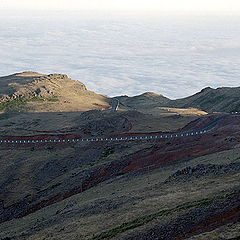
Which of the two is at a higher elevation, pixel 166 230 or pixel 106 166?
pixel 166 230

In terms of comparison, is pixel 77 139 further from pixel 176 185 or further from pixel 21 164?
pixel 176 185

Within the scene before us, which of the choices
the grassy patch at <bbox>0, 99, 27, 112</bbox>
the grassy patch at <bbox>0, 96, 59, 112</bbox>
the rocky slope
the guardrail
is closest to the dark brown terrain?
the guardrail

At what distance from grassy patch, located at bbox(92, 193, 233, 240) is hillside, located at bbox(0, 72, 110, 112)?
7797 centimetres

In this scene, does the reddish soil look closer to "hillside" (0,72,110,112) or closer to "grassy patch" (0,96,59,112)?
"hillside" (0,72,110,112)

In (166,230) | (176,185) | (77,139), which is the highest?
(166,230)

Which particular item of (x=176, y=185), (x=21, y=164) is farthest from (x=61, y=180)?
(x=176, y=185)

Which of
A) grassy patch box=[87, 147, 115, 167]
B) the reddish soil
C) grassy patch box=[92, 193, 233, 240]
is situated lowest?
grassy patch box=[87, 147, 115, 167]

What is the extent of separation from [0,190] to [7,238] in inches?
807

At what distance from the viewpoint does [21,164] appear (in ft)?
189

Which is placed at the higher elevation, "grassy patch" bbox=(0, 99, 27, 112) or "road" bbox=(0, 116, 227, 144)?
"road" bbox=(0, 116, 227, 144)

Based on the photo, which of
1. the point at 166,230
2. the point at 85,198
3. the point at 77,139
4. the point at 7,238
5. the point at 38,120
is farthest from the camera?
the point at 38,120

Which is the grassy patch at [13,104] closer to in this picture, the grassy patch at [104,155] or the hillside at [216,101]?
the hillside at [216,101]

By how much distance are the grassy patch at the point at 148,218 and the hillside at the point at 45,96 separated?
77970mm

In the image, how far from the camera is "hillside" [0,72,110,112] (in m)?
106
